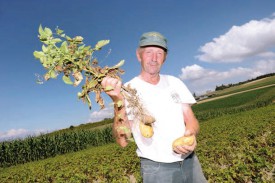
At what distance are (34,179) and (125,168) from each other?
3.04 meters

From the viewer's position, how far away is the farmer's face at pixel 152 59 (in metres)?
2.79

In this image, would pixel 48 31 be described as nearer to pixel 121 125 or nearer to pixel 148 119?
pixel 121 125

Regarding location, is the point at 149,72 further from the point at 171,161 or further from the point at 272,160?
the point at 272,160

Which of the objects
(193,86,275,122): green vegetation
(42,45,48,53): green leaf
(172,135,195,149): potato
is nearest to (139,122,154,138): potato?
(172,135,195,149): potato

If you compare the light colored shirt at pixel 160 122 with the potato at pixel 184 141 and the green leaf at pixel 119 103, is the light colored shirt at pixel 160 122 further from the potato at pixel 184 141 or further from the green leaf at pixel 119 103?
the green leaf at pixel 119 103

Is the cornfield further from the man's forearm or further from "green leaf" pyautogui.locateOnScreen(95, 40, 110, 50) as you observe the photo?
"green leaf" pyautogui.locateOnScreen(95, 40, 110, 50)

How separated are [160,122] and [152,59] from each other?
59cm

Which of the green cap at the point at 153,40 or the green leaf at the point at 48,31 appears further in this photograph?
the green cap at the point at 153,40

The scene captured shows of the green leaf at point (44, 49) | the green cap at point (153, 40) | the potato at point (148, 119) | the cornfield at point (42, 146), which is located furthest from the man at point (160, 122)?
A: the cornfield at point (42, 146)

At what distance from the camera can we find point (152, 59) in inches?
111

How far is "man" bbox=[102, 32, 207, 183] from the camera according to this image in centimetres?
263

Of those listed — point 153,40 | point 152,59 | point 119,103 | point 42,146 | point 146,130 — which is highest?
point 153,40

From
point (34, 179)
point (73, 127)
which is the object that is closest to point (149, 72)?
point (34, 179)

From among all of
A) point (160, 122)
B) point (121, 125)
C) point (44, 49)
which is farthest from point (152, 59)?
point (44, 49)
